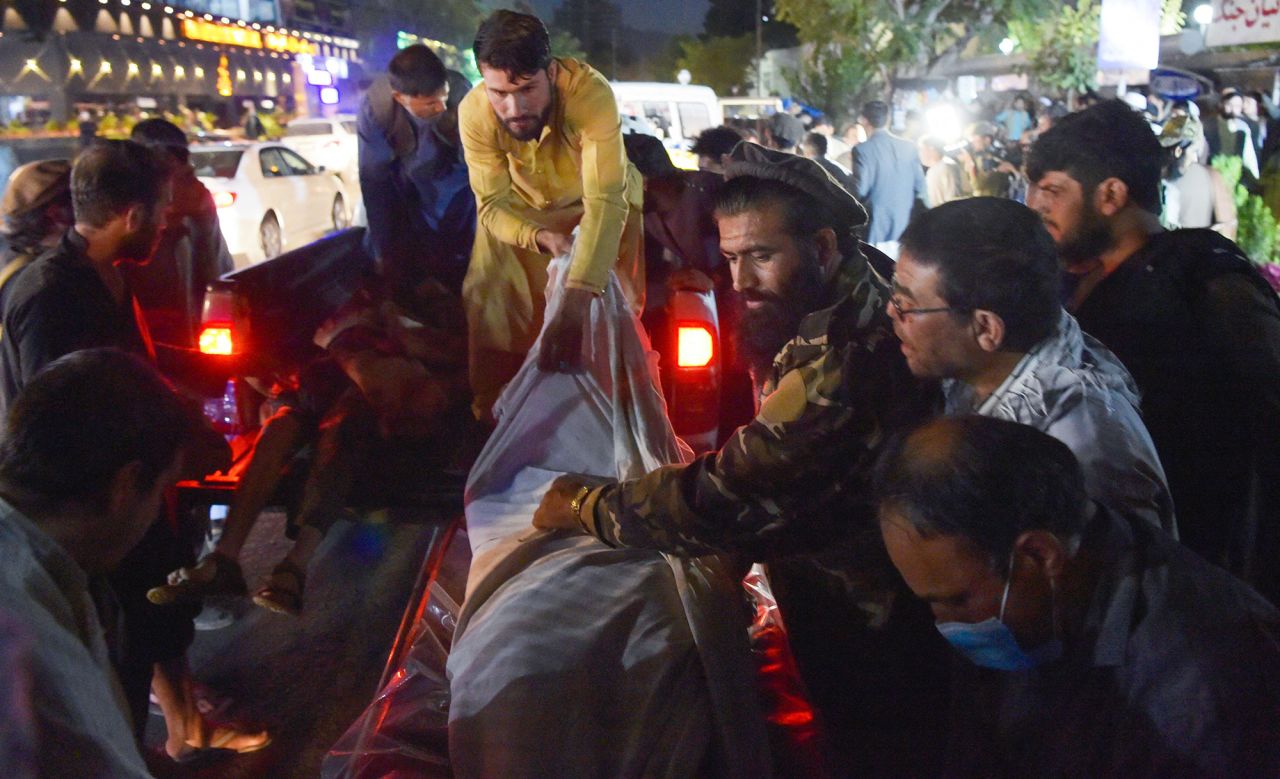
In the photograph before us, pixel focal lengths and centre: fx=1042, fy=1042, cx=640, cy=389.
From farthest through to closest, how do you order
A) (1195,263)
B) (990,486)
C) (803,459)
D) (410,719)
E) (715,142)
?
(715,142)
(1195,263)
(410,719)
(803,459)
(990,486)

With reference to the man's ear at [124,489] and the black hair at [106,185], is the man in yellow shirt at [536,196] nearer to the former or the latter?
the black hair at [106,185]

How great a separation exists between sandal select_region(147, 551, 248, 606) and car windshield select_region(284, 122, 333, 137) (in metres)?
20.1

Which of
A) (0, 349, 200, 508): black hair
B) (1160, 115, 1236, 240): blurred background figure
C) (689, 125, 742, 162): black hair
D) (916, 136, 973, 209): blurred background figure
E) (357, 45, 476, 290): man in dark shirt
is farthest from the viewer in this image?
(916, 136, 973, 209): blurred background figure

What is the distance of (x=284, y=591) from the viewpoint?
3.46 metres

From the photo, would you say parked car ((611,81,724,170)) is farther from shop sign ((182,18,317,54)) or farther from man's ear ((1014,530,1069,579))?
shop sign ((182,18,317,54))

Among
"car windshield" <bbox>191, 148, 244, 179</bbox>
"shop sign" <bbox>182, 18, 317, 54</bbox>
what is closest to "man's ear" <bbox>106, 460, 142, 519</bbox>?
"car windshield" <bbox>191, 148, 244, 179</bbox>

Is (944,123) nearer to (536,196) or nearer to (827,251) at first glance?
(536,196)

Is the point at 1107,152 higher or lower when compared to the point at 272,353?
higher

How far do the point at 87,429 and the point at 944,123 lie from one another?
16.0 meters

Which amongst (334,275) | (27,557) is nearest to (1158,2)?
(334,275)

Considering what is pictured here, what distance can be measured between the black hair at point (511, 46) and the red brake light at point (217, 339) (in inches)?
59.8

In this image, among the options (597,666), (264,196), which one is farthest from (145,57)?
(597,666)

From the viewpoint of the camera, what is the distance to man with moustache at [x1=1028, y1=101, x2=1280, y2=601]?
2.65m

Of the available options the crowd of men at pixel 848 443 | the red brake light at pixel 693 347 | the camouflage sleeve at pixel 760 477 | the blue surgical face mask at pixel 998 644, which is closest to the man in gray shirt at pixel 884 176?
the red brake light at pixel 693 347
